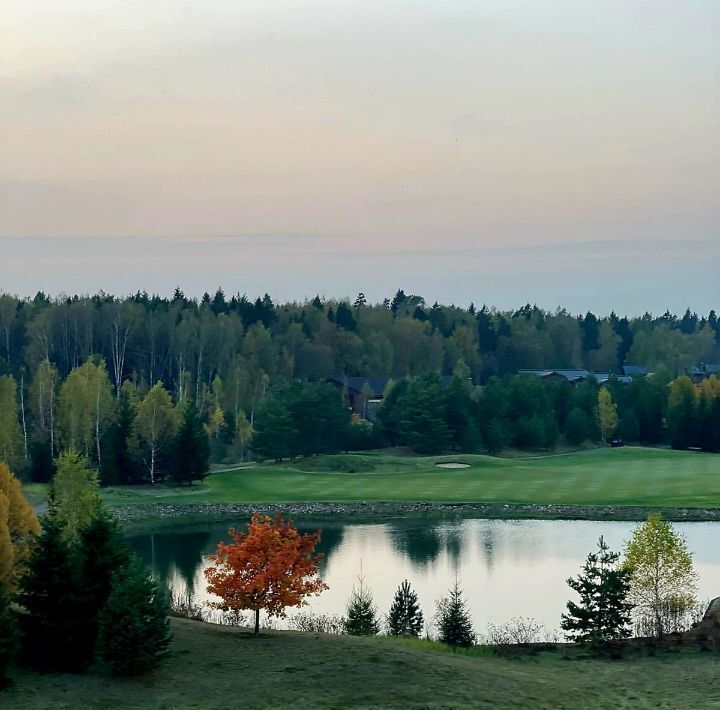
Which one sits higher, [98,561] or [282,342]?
[282,342]

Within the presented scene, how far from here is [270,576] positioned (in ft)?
89.8

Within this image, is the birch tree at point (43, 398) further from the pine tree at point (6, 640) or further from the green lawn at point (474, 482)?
the pine tree at point (6, 640)

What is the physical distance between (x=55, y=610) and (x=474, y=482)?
168 feet

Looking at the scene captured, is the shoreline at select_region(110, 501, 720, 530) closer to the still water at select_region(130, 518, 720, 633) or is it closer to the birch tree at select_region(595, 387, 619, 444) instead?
the still water at select_region(130, 518, 720, 633)

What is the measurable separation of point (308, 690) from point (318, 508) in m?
41.8

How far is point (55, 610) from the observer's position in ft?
78.3

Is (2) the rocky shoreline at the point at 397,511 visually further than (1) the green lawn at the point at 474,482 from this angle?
No

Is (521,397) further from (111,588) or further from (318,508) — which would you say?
(111,588)

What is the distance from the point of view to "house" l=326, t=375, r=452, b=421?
114 meters

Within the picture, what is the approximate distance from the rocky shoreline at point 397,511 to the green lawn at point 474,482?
1151 mm

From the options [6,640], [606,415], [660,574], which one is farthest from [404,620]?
[606,415]

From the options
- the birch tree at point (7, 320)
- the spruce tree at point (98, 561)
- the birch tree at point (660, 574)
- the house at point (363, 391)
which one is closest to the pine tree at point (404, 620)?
the birch tree at point (660, 574)

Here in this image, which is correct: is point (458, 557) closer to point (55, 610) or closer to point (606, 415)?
point (55, 610)

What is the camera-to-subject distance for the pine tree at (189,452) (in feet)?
221
